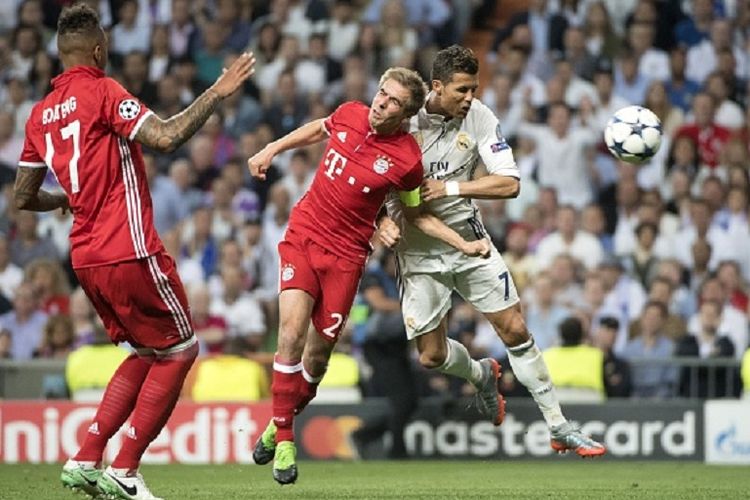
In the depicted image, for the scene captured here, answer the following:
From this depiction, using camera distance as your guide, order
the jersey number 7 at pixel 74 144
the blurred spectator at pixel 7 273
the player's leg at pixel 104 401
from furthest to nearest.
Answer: the blurred spectator at pixel 7 273
the player's leg at pixel 104 401
the jersey number 7 at pixel 74 144

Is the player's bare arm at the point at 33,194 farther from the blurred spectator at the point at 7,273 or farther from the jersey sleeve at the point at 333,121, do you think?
the blurred spectator at the point at 7,273

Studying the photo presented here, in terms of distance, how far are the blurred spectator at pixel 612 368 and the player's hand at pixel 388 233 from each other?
5.07 meters

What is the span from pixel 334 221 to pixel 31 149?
6.87 feet

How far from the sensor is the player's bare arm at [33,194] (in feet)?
30.6

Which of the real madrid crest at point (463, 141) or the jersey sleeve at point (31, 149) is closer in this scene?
the jersey sleeve at point (31, 149)

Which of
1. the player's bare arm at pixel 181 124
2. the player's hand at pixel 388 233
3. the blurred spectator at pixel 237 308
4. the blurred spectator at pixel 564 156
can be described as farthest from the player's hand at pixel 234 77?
the blurred spectator at pixel 564 156

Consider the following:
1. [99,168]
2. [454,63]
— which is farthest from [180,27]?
[99,168]

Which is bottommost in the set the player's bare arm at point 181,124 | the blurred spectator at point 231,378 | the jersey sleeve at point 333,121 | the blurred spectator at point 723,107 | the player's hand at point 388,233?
the blurred spectator at point 231,378

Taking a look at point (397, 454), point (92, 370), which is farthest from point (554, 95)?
point (92, 370)

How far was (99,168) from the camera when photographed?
8945 mm

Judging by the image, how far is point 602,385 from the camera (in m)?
15.3

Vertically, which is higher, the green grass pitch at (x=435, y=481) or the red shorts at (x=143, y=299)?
the red shorts at (x=143, y=299)

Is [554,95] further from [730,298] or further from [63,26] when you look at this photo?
[63,26]

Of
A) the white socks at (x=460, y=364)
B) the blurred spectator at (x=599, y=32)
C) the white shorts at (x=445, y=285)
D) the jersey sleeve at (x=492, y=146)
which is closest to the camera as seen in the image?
the jersey sleeve at (x=492, y=146)
